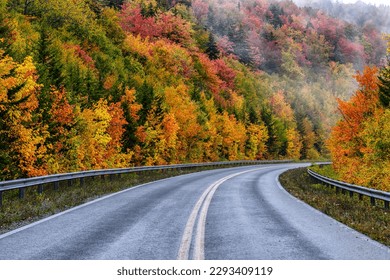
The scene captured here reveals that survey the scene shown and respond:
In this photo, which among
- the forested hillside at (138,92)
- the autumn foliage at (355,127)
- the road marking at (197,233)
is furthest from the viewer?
the autumn foliage at (355,127)

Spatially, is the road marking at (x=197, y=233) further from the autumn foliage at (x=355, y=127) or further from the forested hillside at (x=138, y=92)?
the autumn foliage at (x=355, y=127)

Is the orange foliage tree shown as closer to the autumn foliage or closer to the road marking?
the road marking

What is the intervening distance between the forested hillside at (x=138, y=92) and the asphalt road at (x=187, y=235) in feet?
41.0

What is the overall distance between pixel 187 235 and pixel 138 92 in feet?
116

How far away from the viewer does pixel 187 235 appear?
7.70 m

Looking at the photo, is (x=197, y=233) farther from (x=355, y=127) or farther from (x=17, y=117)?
(x=355, y=127)

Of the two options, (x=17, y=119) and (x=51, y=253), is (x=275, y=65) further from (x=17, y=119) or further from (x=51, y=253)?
(x=51, y=253)

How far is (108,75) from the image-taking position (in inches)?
1751

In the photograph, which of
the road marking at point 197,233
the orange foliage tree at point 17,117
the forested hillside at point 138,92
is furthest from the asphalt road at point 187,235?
the forested hillside at point 138,92

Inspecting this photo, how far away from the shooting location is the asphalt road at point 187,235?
6.27m

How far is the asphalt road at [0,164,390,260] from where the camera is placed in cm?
627
